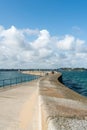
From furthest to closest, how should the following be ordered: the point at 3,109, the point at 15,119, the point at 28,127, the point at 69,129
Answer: the point at 3,109, the point at 15,119, the point at 28,127, the point at 69,129

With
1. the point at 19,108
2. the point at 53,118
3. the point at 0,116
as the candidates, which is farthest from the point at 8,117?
the point at 53,118

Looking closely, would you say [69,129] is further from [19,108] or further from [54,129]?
[19,108]

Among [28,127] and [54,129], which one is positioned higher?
[54,129]

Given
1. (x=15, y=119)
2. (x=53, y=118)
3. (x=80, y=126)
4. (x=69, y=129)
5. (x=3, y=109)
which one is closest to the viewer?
(x=69, y=129)

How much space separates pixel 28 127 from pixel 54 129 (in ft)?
14.5

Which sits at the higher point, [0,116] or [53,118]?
[53,118]

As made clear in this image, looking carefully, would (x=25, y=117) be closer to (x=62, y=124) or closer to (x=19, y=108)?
(x=19, y=108)

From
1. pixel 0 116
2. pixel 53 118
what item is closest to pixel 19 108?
pixel 0 116

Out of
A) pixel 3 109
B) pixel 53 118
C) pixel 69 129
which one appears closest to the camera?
pixel 69 129

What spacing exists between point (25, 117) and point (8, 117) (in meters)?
0.72

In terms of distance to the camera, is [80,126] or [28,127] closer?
[80,126]

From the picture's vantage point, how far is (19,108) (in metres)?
13.5

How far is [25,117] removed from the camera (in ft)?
36.4

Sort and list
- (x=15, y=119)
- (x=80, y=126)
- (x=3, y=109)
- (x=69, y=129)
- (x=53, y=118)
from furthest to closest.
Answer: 1. (x=3, y=109)
2. (x=15, y=119)
3. (x=53, y=118)
4. (x=80, y=126)
5. (x=69, y=129)
